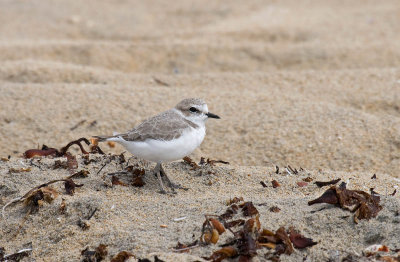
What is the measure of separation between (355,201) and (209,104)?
288cm

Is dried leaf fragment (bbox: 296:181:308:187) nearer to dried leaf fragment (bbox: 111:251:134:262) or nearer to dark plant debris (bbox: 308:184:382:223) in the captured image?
dark plant debris (bbox: 308:184:382:223)

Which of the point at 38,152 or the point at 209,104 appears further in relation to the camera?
the point at 209,104

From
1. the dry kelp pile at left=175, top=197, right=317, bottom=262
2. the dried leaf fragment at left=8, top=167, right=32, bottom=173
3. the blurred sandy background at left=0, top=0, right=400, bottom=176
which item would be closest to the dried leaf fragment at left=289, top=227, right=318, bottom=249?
the dry kelp pile at left=175, top=197, right=317, bottom=262

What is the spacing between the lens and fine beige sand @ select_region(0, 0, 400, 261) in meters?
3.14

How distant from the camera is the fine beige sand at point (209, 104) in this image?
124 inches

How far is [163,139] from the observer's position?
386 cm

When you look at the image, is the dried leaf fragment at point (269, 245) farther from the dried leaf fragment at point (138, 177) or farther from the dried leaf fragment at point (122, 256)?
the dried leaf fragment at point (138, 177)

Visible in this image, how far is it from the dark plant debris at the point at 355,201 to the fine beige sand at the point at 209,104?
50 mm

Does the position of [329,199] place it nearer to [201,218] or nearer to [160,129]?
[201,218]

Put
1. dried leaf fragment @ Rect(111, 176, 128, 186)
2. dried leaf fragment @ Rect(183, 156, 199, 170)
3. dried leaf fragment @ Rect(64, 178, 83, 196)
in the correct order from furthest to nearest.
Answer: dried leaf fragment @ Rect(183, 156, 199, 170)
dried leaf fragment @ Rect(111, 176, 128, 186)
dried leaf fragment @ Rect(64, 178, 83, 196)

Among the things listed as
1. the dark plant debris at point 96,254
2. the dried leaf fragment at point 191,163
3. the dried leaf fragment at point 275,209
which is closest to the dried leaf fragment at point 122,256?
the dark plant debris at point 96,254

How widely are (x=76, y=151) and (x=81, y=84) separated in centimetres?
136

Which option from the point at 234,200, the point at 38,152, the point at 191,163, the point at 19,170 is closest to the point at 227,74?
the point at 191,163

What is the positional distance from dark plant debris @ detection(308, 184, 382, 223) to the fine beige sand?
0.05m
